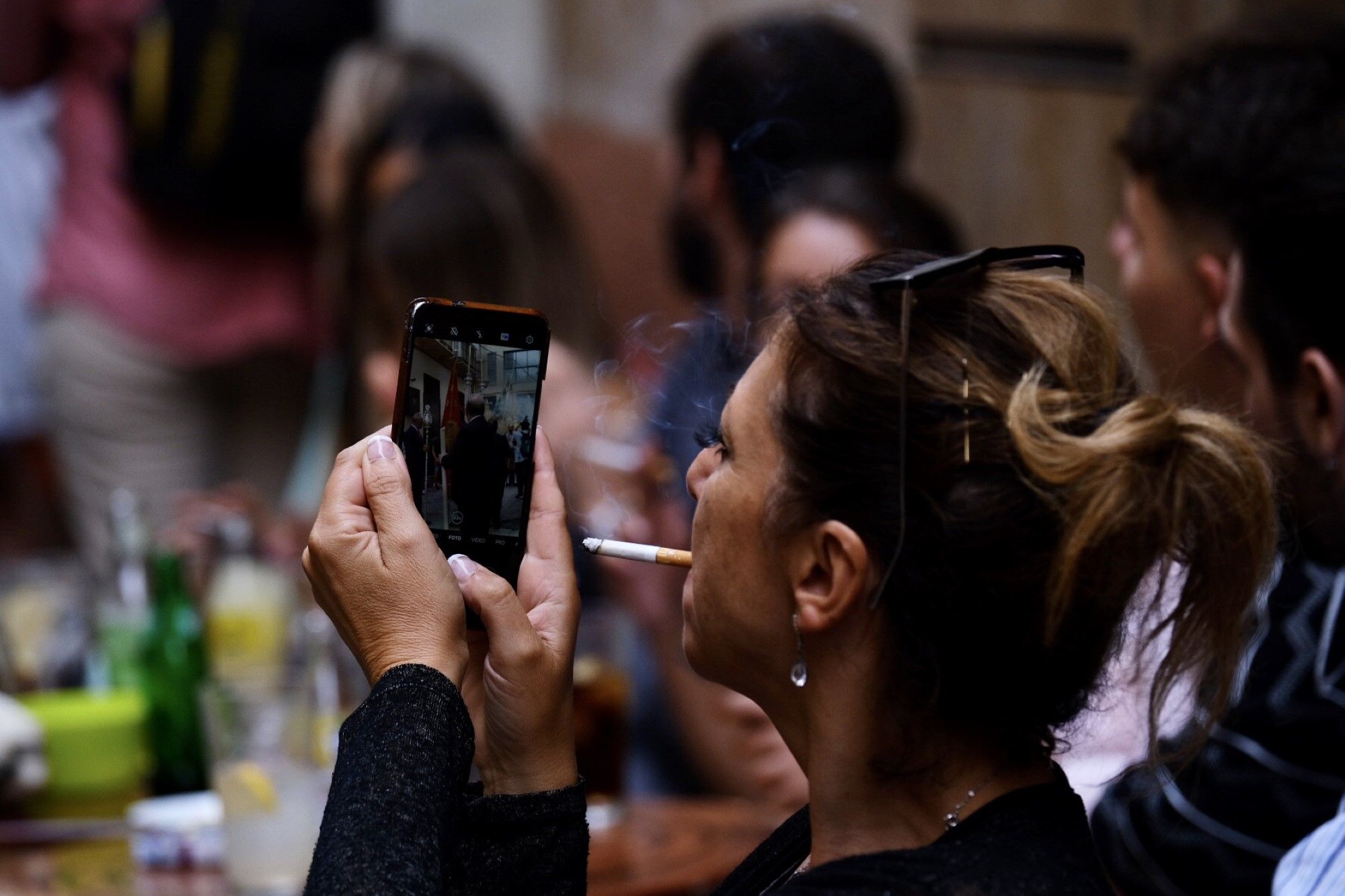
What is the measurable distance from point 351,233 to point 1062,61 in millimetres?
1857

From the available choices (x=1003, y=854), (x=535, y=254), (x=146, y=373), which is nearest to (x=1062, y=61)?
(x=535, y=254)

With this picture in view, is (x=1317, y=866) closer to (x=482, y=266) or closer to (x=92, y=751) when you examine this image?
(x=92, y=751)

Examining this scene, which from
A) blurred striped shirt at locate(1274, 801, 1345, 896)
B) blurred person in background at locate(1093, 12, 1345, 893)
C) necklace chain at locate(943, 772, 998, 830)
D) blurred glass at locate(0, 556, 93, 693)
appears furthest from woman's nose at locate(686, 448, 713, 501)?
blurred glass at locate(0, 556, 93, 693)

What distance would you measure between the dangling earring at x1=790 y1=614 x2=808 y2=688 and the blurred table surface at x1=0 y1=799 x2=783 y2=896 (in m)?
0.71

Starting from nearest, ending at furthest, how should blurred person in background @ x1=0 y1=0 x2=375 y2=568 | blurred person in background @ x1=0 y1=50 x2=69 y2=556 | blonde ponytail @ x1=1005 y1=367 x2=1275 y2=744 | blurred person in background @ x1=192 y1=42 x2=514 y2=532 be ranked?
1. blonde ponytail @ x1=1005 y1=367 x2=1275 y2=744
2. blurred person in background @ x1=192 y1=42 x2=514 y2=532
3. blurred person in background @ x1=0 y1=0 x2=375 y2=568
4. blurred person in background @ x1=0 y1=50 x2=69 y2=556

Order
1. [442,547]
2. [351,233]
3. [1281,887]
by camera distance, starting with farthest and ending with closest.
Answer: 1. [351,233]
2. [1281,887]
3. [442,547]

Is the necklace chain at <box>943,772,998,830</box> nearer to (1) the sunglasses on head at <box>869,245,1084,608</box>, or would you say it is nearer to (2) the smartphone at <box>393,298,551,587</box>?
(1) the sunglasses on head at <box>869,245,1084,608</box>

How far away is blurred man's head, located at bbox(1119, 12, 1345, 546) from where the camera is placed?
1792 mm

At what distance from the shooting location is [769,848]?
4.62ft

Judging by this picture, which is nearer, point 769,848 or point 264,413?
point 769,848

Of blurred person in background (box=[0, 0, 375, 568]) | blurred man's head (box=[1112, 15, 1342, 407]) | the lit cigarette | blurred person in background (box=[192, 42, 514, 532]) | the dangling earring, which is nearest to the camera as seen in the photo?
the dangling earring

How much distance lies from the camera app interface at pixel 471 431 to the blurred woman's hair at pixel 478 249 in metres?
1.36

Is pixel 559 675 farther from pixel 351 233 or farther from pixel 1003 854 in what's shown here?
pixel 351 233

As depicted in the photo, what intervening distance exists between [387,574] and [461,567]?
8 cm
